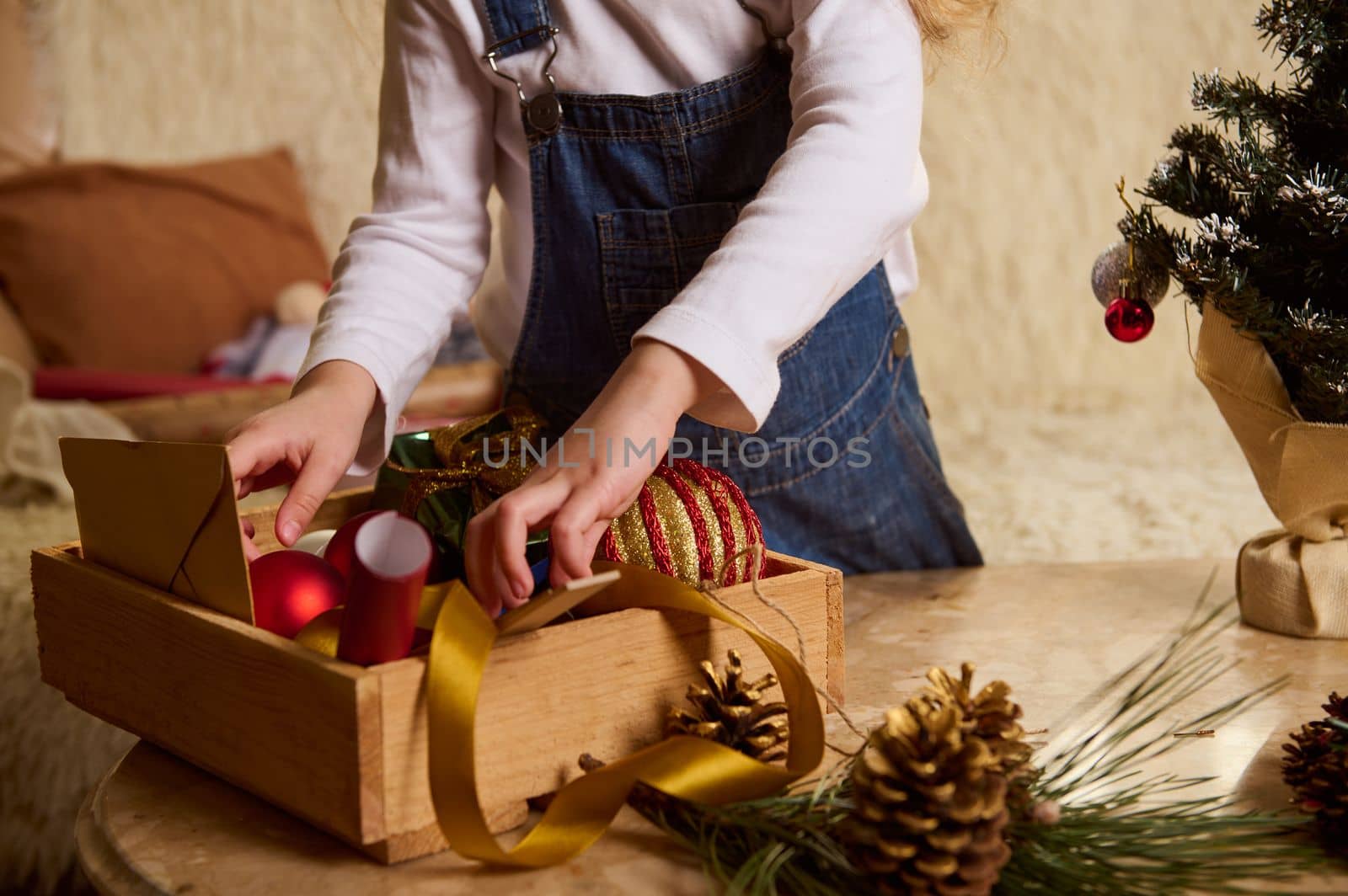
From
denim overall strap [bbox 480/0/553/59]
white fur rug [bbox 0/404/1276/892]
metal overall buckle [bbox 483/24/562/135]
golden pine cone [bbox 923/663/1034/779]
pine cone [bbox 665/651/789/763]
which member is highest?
denim overall strap [bbox 480/0/553/59]

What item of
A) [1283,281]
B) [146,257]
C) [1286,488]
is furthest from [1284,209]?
[146,257]

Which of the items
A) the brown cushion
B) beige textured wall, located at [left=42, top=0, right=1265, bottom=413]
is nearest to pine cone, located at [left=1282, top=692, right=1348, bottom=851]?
beige textured wall, located at [left=42, top=0, right=1265, bottom=413]

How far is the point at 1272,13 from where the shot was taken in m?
0.74

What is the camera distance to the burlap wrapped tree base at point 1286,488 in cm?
73

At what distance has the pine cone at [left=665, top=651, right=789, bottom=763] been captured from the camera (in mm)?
541

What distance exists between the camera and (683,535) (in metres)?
0.61

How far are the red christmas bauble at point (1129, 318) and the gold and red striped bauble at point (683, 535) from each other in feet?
1.04

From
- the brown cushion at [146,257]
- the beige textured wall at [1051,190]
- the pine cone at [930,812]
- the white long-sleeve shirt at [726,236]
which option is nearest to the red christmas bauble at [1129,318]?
the white long-sleeve shirt at [726,236]

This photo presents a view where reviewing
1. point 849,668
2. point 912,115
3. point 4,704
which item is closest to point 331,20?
point 4,704

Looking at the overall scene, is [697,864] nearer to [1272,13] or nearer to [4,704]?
[1272,13]

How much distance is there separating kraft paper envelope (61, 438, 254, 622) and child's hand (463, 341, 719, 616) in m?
0.10

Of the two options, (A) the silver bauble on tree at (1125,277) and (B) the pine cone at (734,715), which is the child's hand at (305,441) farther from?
(A) the silver bauble on tree at (1125,277)

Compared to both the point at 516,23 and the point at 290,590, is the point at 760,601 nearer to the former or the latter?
the point at 290,590

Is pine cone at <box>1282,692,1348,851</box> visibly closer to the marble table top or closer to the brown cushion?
the marble table top
